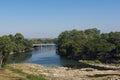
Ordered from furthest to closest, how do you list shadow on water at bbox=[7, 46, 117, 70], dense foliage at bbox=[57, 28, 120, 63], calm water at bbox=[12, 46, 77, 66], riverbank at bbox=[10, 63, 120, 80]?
1. calm water at bbox=[12, 46, 77, 66]
2. dense foliage at bbox=[57, 28, 120, 63]
3. shadow on water at bbox=[7, 46, 117, 70]
4. riverbank at bbox=[10, 63, 120, 80]

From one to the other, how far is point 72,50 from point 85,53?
6.53 meters

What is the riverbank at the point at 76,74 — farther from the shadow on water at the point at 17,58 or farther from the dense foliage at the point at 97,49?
the shadow on water at the point at 17,58

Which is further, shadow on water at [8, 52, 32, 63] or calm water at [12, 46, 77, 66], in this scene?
shadow on water at [8, 52, 32, 63]

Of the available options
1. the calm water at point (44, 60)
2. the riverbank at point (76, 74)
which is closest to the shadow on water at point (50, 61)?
the calm water at point (44, 60)

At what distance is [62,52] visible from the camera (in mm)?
107062

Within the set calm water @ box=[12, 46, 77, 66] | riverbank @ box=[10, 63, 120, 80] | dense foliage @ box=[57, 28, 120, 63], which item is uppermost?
dense foliage @ box=[57, 28, 120, 63]

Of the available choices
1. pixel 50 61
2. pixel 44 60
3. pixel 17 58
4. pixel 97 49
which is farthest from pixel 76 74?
pixel 17 58

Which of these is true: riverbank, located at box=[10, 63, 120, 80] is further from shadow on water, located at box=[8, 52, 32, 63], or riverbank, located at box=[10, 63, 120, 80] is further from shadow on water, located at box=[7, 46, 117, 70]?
shadow on water, located at box=[8, 52, 32, 63]

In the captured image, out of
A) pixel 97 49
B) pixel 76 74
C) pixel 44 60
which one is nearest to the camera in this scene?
pixel 76 74

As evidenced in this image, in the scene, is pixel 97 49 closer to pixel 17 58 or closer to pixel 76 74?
pixel 17 58

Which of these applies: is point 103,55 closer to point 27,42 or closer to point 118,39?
point 118,39

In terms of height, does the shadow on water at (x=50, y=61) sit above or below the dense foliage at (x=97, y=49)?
below

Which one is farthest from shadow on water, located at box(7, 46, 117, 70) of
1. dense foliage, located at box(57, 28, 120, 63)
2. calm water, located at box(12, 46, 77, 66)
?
dense foliage, located at box(57, 28, 120, 63)

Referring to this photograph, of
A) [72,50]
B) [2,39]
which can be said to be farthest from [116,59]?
[2,39]
